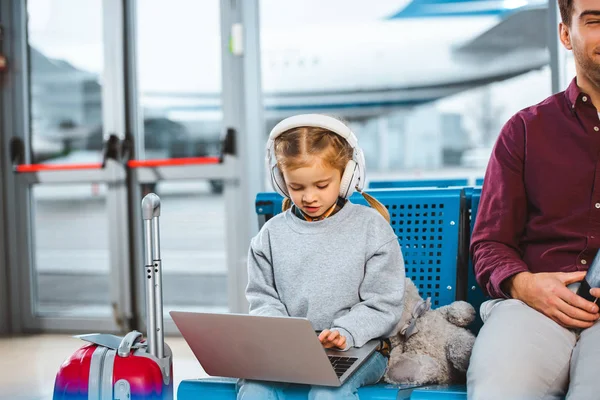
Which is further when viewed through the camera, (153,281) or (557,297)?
(153,281)

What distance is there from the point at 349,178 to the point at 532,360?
23.4 inches

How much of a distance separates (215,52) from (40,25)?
1182 mm

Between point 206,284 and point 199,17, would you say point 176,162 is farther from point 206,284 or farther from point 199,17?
point 206,284

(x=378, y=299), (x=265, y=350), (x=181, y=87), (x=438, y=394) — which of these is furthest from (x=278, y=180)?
(x=181, y=87)

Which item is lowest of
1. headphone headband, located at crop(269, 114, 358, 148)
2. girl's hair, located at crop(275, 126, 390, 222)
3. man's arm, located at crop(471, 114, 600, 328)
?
man's arm, located at crop(471, 114, 600, 328)

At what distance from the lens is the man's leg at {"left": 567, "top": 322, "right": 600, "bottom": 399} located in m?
1.38

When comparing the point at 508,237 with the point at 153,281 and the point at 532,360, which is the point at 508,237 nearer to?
the point at 532,360

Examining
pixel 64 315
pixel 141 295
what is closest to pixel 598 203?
pixel 141 295

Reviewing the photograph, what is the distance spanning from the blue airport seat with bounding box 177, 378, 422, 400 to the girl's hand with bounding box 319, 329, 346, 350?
0.10 metres

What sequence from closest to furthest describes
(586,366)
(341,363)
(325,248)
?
(586,366)
(341,363)
(325,248)

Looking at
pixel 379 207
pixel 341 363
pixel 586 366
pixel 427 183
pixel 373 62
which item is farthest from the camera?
pixel 373 62

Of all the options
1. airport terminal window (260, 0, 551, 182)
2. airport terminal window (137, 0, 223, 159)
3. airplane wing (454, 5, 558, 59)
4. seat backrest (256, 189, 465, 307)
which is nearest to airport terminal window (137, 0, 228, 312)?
airport terminal window (137, 0, 223, 159)

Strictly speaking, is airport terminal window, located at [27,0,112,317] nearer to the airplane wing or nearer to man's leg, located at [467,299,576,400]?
the airplane wing

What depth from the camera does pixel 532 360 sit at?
148cm
